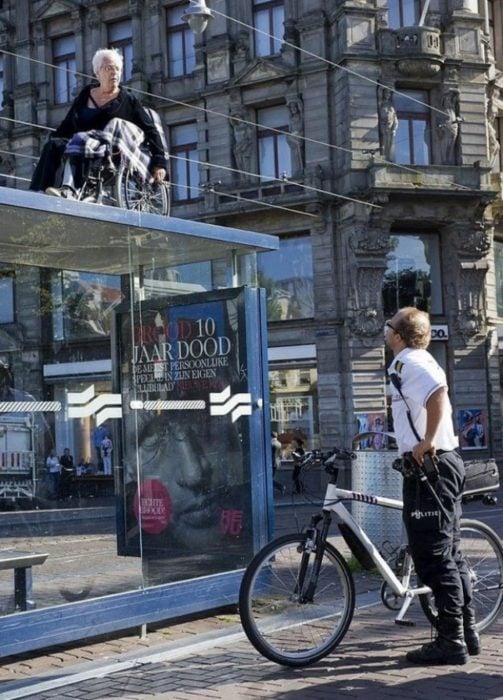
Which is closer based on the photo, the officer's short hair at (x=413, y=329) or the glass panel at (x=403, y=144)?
the officer's short hair at (x=413, y=329)

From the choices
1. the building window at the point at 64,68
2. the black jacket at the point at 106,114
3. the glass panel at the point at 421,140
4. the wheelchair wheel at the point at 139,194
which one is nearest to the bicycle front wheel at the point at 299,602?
the wheelchair wheel at the point at 139,194

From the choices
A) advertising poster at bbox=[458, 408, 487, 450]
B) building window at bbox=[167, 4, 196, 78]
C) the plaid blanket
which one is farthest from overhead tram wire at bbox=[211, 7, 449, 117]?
the plaid blanket

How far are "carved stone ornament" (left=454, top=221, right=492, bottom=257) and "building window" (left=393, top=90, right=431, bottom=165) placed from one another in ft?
7.27

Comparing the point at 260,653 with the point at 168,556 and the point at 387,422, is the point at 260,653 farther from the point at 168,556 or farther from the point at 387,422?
the point at 387,422

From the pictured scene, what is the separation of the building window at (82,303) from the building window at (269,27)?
23834mm

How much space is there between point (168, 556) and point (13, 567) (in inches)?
67.1

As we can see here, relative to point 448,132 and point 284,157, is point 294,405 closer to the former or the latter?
point 284,157

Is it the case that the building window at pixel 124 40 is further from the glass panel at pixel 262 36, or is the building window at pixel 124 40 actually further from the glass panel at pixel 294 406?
the glass panel at pixel 294 406

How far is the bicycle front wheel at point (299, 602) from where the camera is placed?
576cm

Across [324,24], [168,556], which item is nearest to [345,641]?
[168,556]

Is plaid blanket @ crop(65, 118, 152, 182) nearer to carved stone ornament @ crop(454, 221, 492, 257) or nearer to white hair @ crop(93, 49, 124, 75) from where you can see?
white hair @ crop(93, 49, 124, 75)

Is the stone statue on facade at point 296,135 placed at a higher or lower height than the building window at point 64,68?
lower

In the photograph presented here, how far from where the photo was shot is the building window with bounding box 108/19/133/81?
32469mm

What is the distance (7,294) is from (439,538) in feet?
10.8
